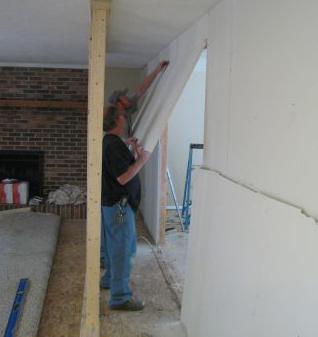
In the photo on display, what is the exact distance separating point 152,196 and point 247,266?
3399 mm

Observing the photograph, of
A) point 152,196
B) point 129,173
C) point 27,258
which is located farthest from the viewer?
point 152,196

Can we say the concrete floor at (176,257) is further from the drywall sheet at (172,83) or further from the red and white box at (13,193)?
the red and white box at (13,193)

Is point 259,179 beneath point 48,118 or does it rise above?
beneath

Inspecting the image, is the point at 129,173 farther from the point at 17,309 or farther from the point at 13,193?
the point at 13,193

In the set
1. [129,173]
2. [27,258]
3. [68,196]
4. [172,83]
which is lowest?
[27,258]

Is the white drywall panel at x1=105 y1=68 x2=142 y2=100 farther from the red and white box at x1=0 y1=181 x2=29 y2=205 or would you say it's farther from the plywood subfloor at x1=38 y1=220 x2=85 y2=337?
the plywood subfloor at x1=38 y1=220 x2=85 y2=337

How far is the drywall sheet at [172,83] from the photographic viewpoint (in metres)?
3.01

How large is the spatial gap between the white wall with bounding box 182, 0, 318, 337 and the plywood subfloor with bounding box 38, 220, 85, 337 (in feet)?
3.04

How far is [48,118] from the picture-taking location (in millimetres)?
6469

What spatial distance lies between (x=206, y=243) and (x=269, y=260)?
2.94 feet

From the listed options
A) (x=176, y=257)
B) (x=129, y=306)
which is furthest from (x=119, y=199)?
(x=176, y=257)

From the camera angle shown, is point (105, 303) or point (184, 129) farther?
point (184, 129)

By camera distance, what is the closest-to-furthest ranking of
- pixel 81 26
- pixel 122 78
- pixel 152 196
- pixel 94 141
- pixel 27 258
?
pixel 94 141 < pixel 81 26 < pixel 27 258 < pixel 152 196 < pixel 122 78

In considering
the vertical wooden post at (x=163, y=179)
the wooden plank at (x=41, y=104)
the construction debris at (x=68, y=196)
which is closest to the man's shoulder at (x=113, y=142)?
the vertical wooden post at (x=163, y=179)
